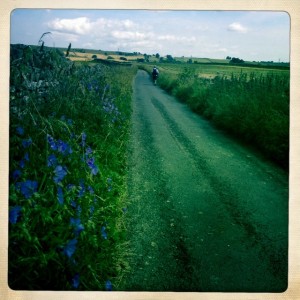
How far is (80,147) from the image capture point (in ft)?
9.93

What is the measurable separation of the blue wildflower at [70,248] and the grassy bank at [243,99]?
5.81ft

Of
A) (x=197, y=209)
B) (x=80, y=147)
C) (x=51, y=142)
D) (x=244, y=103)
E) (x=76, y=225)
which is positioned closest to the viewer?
(x=76, y=225)

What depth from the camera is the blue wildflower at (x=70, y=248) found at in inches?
80.0

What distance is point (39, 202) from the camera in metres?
2.26

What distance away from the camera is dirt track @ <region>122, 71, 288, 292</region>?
2615 millimetres

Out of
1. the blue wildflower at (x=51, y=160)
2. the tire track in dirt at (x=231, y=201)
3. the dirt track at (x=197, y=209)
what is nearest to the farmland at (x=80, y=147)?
the blue wildflower at (x=51, y=160)

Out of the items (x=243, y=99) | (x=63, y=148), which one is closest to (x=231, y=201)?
(x=63, y=148)

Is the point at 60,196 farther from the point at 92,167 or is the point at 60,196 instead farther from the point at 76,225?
the point at 92,167

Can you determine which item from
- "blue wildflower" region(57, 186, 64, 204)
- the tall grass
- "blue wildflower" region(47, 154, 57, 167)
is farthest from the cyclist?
"blue wildflower" region(57, 186, 64, 204)

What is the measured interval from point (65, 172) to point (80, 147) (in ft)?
2.16

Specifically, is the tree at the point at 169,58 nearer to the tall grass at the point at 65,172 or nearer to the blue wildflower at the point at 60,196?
the tall grass at the point at 65,172

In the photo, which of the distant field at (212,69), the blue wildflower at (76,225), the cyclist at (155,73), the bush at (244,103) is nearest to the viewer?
the blue wildflower at (76,225)

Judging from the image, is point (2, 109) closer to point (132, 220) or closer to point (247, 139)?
point (132, 220)

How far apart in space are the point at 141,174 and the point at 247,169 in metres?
1.13
